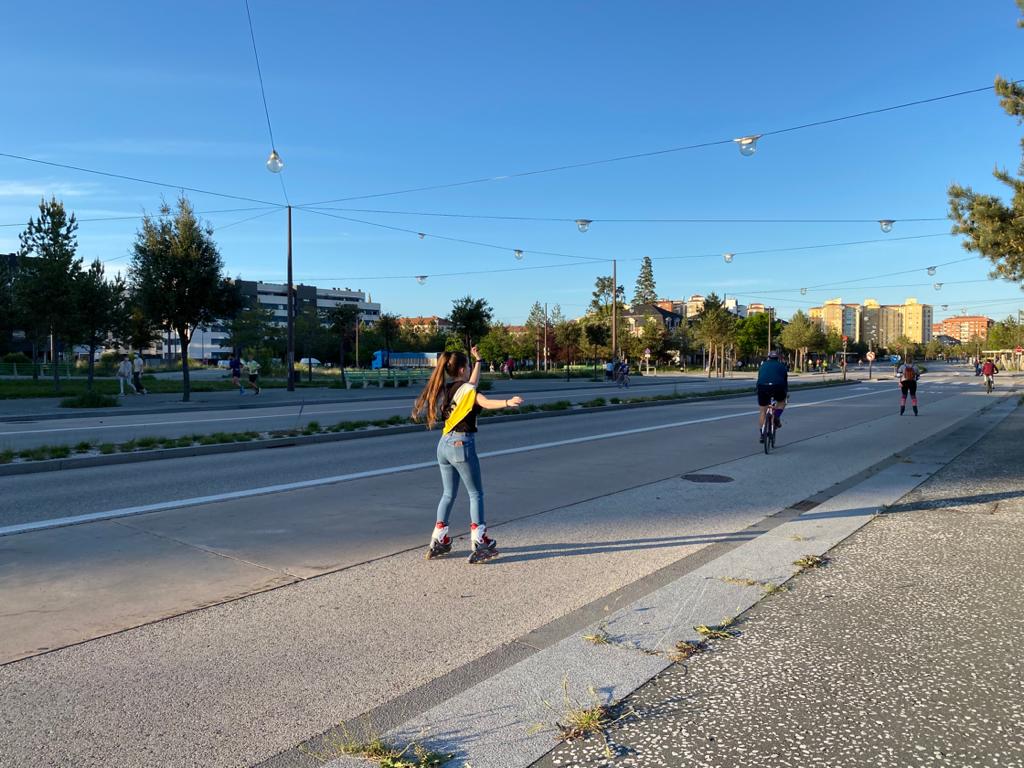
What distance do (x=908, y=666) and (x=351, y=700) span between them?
2.81m

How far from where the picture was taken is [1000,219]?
995 cm

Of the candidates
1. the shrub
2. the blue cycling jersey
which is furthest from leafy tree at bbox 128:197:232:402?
the blue cycling jersey

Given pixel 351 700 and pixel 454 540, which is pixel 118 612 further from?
pixel 454 540

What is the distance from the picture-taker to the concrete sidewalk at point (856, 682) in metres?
2.85

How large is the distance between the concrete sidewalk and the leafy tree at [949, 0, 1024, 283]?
20.3 feet

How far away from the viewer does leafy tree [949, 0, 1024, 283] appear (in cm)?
952

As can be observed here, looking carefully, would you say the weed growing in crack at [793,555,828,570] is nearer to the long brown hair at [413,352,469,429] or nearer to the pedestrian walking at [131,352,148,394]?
the long brown hair at [413,352,469,429]

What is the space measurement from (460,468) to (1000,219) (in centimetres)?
902

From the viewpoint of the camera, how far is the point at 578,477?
9.59 metres

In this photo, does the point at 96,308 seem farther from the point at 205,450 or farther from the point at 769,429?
the point at 769,429

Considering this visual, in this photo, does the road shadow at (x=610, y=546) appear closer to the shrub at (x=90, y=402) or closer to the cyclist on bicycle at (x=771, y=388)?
the cyclist on bicycle at (x=771, y=388)

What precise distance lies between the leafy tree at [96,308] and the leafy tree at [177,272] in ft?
15.9

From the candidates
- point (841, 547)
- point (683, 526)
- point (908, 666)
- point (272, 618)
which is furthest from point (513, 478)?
point (908, 666)

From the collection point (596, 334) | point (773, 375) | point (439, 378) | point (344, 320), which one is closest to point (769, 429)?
point (773, 375)
